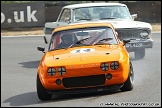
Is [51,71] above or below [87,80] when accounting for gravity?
above

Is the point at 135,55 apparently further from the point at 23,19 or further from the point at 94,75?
the point at 23,19

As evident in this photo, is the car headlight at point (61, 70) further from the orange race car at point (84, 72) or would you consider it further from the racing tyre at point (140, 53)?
the racing tyre at point (140, 53)

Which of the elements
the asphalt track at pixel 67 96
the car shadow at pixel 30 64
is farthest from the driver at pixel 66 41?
the car shadow at pixel 30 64

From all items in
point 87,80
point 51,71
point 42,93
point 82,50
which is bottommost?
point 42,93

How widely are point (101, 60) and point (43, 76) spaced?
102 cm

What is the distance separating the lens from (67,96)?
30.8 feet

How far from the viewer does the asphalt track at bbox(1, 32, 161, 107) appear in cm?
835

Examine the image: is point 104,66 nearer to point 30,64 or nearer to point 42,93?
point 42,93

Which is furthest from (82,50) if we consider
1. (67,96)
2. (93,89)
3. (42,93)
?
(42,93)

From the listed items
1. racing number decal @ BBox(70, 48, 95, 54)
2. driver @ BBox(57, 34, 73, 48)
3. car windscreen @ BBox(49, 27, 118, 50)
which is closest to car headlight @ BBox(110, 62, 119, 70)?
racing number decal @ BBox(70, 48, 95, 54)

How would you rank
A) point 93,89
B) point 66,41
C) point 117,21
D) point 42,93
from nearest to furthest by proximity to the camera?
point 93,89
point 42,93
point 66,41
point 117,21

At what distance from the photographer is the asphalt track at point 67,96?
835 centimetres

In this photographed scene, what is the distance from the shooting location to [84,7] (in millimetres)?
15750

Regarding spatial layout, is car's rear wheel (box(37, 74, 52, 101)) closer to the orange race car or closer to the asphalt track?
the orange race car
